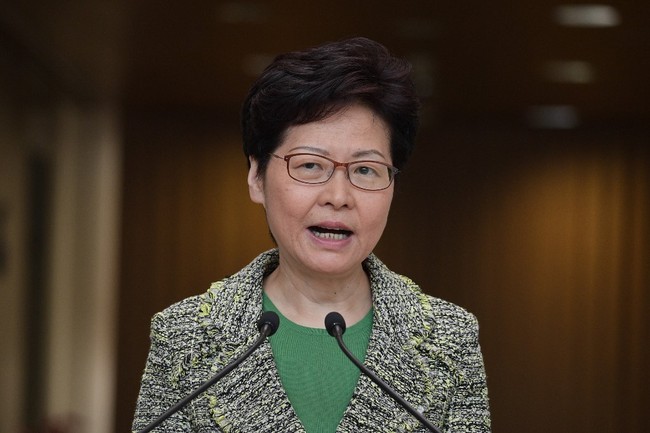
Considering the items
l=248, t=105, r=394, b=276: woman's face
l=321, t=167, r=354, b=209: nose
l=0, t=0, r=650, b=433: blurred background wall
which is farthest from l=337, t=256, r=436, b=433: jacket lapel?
l=0, t=0, r=650, b=433: blurred background wall

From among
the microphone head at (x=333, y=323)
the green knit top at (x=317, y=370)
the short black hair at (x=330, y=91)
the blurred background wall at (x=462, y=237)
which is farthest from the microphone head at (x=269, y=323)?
the blurred background wall at (x=462, y=237)

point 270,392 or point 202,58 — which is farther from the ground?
point 202,58

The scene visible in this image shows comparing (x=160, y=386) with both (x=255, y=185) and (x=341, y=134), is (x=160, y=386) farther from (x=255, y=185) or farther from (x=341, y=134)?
(x=341, y=134)

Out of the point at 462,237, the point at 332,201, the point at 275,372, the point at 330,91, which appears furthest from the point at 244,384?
the point at 462,237

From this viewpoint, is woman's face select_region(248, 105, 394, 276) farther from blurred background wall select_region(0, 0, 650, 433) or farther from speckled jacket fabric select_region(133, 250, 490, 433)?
blurred background wall select_region(0, 0, 650, 433)

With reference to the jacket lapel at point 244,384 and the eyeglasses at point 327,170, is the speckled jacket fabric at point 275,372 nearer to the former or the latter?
the jacket lapel at point 244,384

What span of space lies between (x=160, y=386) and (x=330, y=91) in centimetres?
50

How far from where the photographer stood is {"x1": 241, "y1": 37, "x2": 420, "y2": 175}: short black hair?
56.5 inches

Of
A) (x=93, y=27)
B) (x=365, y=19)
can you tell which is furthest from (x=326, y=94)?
(x=93, y=27)

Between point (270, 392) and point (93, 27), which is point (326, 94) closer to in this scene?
point (270, 392)

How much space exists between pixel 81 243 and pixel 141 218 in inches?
21.5

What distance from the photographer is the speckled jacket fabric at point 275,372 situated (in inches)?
55.7

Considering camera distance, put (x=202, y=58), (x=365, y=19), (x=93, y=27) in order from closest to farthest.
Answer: (x=365, y=19) < (x=93, y=27) < (x=202, y=58)

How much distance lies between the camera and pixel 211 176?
27.6 ft
